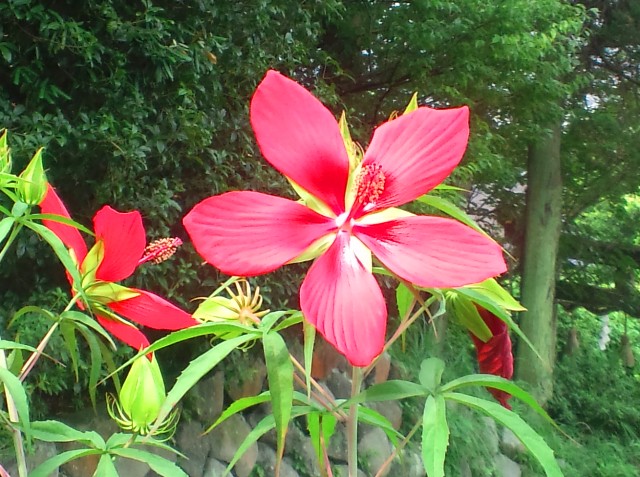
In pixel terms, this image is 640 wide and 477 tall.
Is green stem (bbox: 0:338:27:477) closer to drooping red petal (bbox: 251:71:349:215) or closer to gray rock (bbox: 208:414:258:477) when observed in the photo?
drooping red petal (bbox: 251:71:349:215)

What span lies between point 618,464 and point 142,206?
2.41m

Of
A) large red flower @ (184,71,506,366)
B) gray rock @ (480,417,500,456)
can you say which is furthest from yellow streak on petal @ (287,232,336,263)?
gray rock @ (480,417,500,456)

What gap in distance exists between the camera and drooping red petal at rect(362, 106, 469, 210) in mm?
231

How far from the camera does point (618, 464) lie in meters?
2.85

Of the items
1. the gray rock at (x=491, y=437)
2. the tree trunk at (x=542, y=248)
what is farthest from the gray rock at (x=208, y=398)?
the tree trunk at (x=542, y=248)

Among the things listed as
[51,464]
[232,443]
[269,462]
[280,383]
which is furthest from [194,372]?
[269,462]

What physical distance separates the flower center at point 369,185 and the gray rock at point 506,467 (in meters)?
2.67

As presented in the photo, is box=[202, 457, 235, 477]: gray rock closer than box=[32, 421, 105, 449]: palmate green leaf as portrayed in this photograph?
No

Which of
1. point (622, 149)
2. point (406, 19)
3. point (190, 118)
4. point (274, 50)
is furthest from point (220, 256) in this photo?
point (622, 149)

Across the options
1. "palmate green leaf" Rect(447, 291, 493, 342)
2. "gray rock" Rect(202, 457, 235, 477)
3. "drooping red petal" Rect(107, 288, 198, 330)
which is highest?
"palmate green leaf" Rect(447, 291, 493, 342)

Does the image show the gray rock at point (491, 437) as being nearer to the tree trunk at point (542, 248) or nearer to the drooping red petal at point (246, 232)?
the tree trunk at point (542, 248)

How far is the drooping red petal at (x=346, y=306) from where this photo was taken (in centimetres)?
20

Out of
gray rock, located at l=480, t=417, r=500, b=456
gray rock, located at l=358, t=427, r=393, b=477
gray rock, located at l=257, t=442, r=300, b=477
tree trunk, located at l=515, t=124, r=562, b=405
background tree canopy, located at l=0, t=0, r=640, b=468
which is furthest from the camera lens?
tree trunk, located at l=515, t=124, r=562, b=405

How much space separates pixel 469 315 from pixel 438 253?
0.08m
